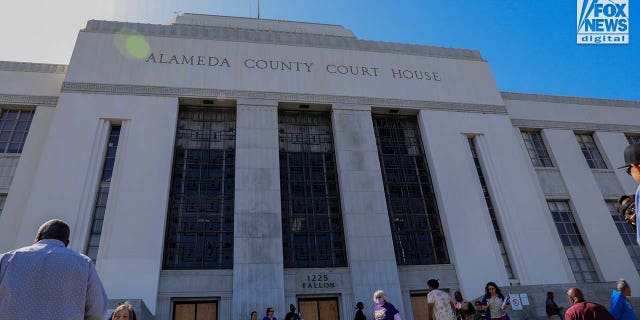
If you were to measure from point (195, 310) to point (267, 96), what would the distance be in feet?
32.2

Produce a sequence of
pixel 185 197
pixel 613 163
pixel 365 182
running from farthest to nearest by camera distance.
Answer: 1. pixel 613 163
2. pixel 365 182
3. pixel 185 197

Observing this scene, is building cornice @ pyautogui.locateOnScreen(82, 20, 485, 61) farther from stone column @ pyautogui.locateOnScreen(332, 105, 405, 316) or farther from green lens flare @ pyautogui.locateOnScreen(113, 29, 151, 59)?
stone column @ pyautogui.locateOnScreen(332, 105, 405, 316)

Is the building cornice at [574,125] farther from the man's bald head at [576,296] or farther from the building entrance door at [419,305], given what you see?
the man's bald head at [576,296]

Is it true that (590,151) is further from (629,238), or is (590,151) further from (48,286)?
(48,286)

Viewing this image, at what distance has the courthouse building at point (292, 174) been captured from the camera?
15344mm

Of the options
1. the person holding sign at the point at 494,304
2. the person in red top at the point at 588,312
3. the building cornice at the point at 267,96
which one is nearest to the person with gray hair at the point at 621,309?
the person in red top at the point at 588,312

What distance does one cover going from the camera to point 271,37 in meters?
→ 21.6

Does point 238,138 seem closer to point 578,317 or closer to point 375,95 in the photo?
point 375,95

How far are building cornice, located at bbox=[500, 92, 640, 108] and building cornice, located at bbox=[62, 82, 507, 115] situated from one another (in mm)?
2689

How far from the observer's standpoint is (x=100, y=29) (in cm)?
1986

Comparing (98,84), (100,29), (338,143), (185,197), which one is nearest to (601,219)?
(338,143)

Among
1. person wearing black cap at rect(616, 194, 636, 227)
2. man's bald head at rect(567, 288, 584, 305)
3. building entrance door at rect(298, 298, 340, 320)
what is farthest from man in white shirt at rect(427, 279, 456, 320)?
building entrance door at rect(298, 298, 340, 320)

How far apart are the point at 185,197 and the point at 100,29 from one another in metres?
9.89

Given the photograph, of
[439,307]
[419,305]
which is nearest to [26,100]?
[419,305]
